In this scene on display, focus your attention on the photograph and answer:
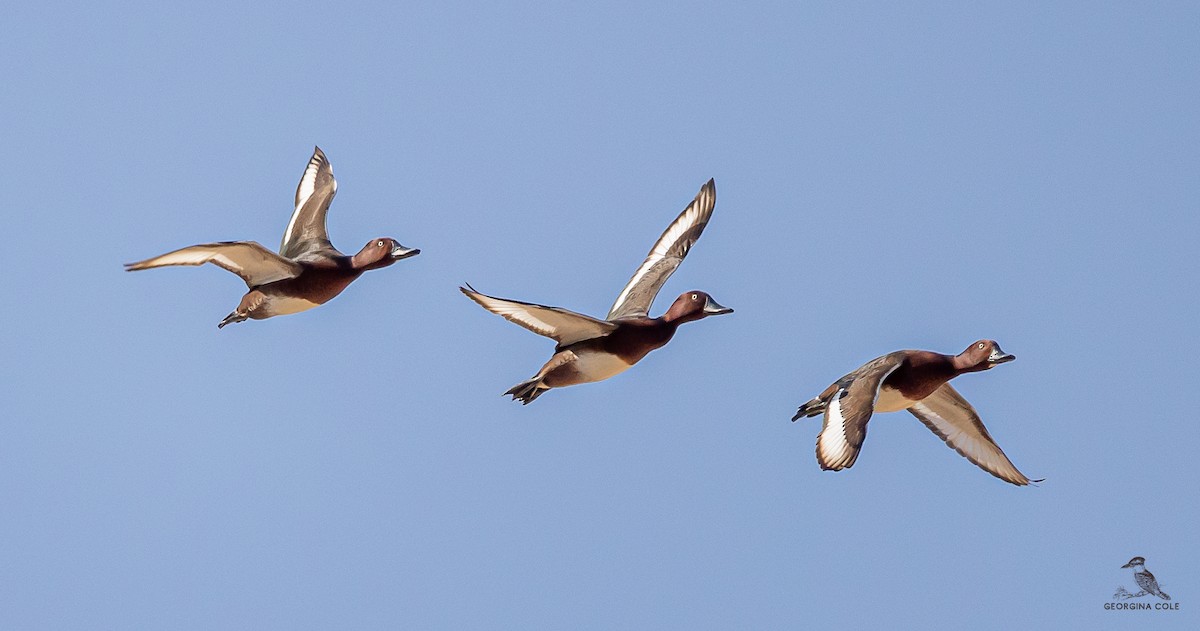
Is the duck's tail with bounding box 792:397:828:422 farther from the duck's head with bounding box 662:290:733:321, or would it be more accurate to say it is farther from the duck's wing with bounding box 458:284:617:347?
the duck's wing with bounding box 458:284:617:347

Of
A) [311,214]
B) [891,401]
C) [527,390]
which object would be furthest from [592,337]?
[311,214]

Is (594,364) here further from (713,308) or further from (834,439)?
(834,439)

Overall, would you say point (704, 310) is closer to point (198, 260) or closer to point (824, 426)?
point (824, 426)

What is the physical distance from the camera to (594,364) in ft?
59.9

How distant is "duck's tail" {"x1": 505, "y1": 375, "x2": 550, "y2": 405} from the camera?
60.5 feet

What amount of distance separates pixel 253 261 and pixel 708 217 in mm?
5866

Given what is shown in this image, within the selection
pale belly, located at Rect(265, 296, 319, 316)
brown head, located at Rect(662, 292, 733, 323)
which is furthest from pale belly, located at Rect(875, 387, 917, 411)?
pale belly, located at Rect(265, 296, 319, 316)

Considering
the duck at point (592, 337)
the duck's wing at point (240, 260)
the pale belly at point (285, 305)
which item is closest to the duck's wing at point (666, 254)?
the duck at point (592, 337)

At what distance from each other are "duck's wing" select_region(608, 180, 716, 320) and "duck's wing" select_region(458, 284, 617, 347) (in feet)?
6.60

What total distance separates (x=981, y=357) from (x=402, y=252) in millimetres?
6698

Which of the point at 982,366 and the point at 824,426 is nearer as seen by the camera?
the point at 824,426

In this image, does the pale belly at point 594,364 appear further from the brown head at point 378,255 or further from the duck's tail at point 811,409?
the brown head at point 378,255

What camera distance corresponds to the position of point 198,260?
60.5 ft

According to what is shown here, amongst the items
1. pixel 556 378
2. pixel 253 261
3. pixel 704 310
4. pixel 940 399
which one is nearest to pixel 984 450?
pixel 940 399
